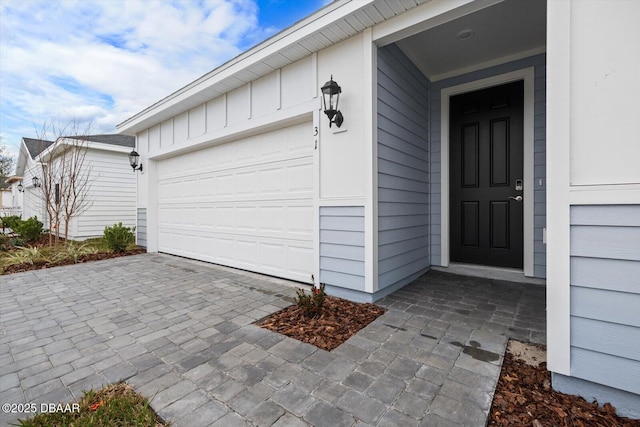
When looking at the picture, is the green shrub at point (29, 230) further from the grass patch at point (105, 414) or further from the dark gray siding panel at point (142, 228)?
the grass patch at point (105, 414)

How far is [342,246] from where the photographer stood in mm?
3062

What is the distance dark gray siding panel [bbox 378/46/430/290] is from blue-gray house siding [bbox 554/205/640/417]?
1.62m

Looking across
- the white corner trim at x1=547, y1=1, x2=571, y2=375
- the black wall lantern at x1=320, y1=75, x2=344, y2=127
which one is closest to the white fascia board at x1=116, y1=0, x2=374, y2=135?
the black wall lantern at x1=320, y1=75, x2=344, y2=127

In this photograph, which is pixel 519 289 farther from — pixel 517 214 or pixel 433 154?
pixel 433 154

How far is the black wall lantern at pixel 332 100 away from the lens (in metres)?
2.84

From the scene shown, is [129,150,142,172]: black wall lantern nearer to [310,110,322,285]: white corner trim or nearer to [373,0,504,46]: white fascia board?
[310,110,322,285]: white corner trim

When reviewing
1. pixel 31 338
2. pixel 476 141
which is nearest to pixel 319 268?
pixel 31 338

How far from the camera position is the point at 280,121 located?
3619 mm

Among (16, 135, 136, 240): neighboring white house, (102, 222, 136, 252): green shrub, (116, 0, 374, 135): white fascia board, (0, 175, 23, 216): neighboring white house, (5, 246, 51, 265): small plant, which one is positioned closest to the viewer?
(116, 0, 374, 135): white fascia board

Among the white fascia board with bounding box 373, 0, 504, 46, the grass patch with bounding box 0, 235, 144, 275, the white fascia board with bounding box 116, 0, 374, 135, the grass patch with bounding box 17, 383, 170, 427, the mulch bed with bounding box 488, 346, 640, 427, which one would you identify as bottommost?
the mulch bed with bounding box 488, 346, 640, 427

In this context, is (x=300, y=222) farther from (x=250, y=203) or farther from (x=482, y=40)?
(x=482, y=40)

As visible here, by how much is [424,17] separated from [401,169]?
150 centimetres

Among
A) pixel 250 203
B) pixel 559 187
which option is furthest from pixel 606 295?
pixel 250 203

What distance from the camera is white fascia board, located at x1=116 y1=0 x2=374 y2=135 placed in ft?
8.68
